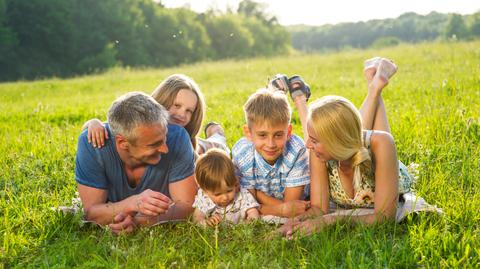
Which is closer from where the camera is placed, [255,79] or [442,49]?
[255,79]

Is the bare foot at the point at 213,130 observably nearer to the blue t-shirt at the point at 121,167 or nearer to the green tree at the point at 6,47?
the blue t-shirt at the point at 121,167

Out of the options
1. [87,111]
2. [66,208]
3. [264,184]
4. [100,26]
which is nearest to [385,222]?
[264,184]

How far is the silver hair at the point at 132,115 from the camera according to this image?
3.94 metres

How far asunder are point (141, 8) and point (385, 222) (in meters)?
66.9

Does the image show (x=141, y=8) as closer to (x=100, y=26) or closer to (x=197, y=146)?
(x=100, y=26)

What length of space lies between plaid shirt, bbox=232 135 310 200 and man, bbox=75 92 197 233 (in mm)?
489

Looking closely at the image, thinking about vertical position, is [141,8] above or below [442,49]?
above

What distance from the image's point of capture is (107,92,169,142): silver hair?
12.9 feet

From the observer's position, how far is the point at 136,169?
4.44 meters

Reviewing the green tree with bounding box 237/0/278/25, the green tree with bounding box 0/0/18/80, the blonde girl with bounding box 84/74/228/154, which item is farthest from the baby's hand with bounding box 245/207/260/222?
the green tree with bounding box 237/0/278/25

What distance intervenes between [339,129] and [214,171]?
114 cm

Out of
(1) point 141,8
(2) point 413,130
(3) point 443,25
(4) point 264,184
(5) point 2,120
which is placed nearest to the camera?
(4) point 264,184

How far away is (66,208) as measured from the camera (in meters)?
4.42

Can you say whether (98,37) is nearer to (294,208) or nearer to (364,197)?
(294,208)
